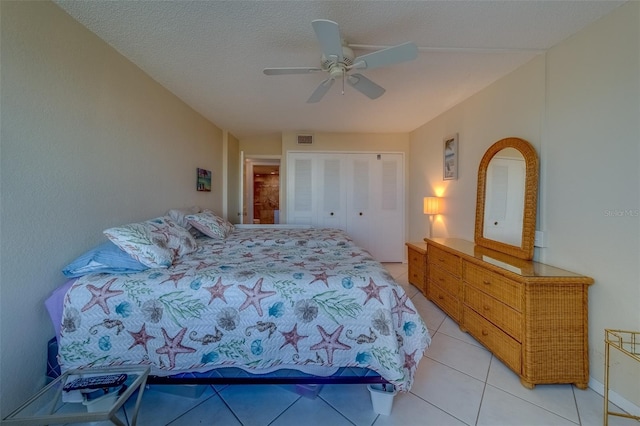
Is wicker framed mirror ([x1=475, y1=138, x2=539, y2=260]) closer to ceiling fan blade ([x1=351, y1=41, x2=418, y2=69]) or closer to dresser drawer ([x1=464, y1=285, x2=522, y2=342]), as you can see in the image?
dresser drawer ([x1=464, y1=285, x2=522, y2=342])

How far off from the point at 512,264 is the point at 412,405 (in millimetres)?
1205

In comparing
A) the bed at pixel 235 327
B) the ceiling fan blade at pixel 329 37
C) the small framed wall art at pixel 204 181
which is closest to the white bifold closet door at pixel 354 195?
the small framed wall art at pixel 204 181

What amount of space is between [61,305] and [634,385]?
10.2 ft

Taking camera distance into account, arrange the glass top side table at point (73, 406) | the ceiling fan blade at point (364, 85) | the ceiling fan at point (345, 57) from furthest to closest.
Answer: the ceiling fan blade at point (364, 85)
the ceiling fan at point (345, 57)
the glass top side table at point (73, 406)

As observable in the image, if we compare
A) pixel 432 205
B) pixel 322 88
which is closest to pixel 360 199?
pixel 432 205

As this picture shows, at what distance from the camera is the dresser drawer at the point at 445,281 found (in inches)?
87.0

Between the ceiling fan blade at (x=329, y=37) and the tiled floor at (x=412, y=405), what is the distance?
2.01 metres

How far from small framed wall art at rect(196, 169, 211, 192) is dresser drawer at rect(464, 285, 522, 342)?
3166mm

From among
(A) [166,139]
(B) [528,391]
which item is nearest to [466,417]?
(B) [528,391]

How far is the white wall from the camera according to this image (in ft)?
4.38

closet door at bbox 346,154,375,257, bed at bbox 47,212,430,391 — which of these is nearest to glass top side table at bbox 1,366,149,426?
bed at bbox 47,212,430,391

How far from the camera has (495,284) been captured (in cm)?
176

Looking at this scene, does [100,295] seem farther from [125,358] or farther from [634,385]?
[634,385]

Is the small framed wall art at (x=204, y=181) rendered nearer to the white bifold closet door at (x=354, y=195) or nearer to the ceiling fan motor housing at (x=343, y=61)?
the white bifold closet door at (x=354, y=195)
